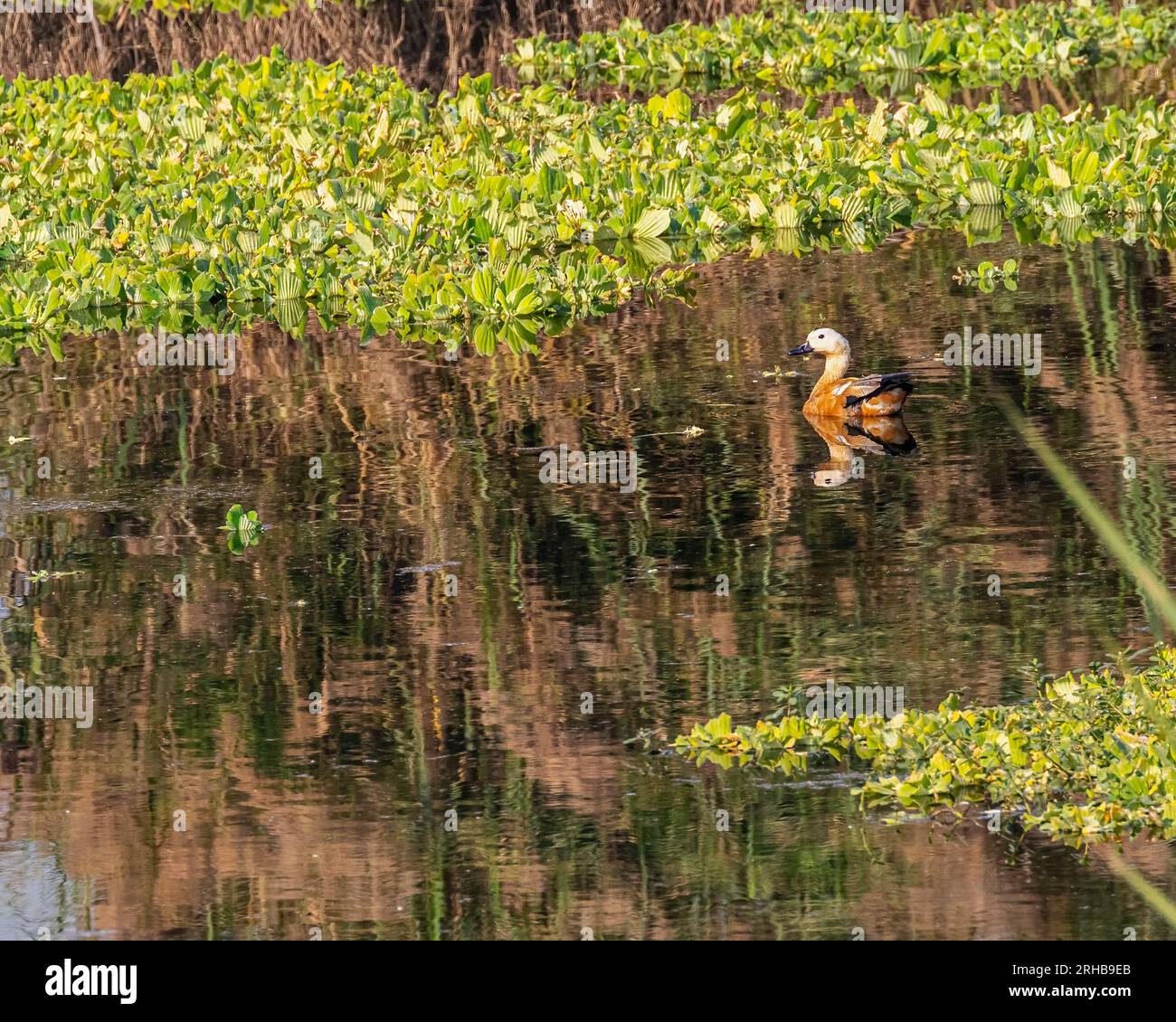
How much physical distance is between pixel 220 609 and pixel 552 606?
125 cm

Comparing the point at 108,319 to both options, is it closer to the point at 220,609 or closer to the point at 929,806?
the point at 220,609

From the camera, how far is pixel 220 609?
30.3ft
